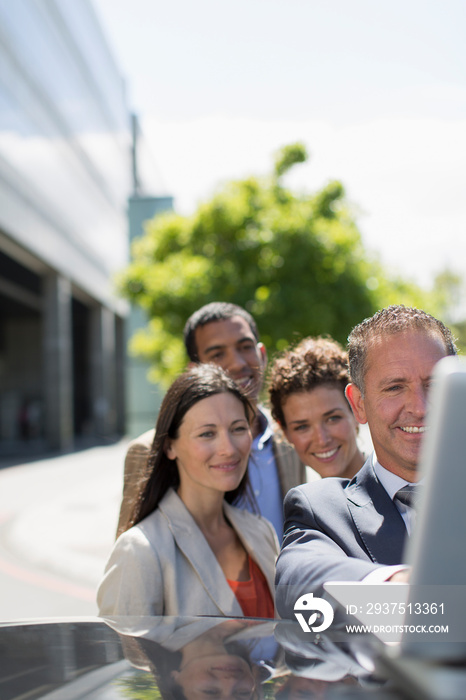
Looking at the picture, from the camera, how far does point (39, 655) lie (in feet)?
4.22

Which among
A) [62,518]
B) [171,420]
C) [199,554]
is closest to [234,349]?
[171,420]

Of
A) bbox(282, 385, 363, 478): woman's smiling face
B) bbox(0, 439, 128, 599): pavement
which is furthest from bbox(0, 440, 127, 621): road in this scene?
bbox(282, 385, 363, 478): woman's smiling face

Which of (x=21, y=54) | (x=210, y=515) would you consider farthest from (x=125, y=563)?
(x=21, y=54)

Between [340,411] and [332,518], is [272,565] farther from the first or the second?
[332,518]

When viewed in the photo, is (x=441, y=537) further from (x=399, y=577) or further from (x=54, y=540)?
(x=54, y=540)

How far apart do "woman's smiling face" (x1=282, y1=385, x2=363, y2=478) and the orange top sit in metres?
0.50

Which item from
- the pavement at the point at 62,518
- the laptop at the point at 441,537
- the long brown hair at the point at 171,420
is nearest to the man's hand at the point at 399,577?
the laptop at the point at 441,537

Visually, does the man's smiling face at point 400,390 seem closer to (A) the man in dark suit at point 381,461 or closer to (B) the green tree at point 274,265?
(A) the man in dark suit at point 381,461

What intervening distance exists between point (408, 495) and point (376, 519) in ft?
0.32

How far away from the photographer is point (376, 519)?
58.6 inches

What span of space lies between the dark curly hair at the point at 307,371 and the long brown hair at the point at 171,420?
0.24 meters

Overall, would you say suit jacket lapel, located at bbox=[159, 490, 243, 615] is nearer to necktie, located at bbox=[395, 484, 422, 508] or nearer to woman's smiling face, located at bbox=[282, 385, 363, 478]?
woman's smiling face, located at bbox=[282, 385, 363, 478]

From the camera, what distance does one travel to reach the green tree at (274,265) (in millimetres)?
12859

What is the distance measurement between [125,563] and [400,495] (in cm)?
94
